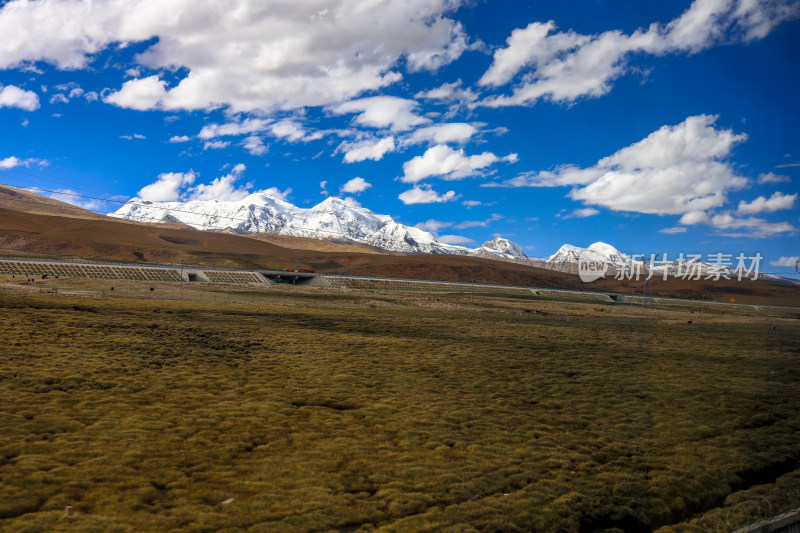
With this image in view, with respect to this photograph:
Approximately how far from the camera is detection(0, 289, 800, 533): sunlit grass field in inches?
386

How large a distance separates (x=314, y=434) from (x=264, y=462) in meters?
2.40

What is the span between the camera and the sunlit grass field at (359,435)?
9.80 meters

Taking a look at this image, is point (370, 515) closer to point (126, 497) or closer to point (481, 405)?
point (126, 497)

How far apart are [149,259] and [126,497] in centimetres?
20334

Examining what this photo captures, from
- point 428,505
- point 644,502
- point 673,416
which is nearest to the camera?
point 428,505

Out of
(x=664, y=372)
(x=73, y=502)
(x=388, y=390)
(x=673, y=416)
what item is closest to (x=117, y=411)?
(x=73, y=502)

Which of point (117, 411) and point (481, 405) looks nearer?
point (117, 411)

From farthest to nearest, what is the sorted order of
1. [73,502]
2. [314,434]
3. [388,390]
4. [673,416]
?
1. [388,390]
2. [673,416]
3. [314,434]
4. [73,502]

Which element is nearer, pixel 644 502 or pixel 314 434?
pixel 644 502

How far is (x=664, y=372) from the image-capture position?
1084 inches

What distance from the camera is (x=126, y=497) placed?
31.7ft

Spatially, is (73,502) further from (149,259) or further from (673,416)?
(149,259)

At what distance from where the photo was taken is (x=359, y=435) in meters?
14.3

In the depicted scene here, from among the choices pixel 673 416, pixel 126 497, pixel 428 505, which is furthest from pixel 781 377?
pixel 126 497
